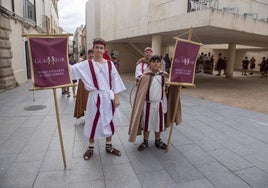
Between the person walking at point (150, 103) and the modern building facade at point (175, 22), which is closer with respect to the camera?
the person walking at point (150, 103)

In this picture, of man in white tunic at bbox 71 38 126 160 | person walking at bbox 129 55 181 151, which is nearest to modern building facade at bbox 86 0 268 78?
person walking at bbox 129 55 181 151

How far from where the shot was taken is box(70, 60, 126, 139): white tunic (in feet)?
9.98

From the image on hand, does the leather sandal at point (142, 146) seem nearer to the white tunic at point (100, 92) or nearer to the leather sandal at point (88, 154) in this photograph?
the white tunic at point (100, 92)

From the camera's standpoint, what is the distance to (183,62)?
3.37 metres

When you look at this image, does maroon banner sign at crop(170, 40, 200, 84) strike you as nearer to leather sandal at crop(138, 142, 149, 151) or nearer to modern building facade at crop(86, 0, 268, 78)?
modern building facade at crop(86, 0, 268, 78)

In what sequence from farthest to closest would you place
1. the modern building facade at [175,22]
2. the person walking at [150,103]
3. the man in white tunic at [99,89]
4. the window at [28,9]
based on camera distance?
the window at [28,9] → the modern building facade at [175,22] → the person walking at [150,103] → the man in white tunic at [99,89]

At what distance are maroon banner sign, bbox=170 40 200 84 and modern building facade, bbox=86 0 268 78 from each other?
0.34 metres

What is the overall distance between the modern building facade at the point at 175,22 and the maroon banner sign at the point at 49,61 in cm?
181

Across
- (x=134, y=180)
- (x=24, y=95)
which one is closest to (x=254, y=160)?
(x=134, y=180)

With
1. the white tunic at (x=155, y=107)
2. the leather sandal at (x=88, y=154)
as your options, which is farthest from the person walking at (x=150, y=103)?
the leather sandal at (x=88, y=154)

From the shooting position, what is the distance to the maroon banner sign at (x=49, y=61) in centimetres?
263

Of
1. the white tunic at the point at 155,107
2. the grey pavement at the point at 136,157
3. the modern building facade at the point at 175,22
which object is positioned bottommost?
the grey pavement at the point at 136,157

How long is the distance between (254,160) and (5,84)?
909cm

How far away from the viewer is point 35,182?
2631mm
